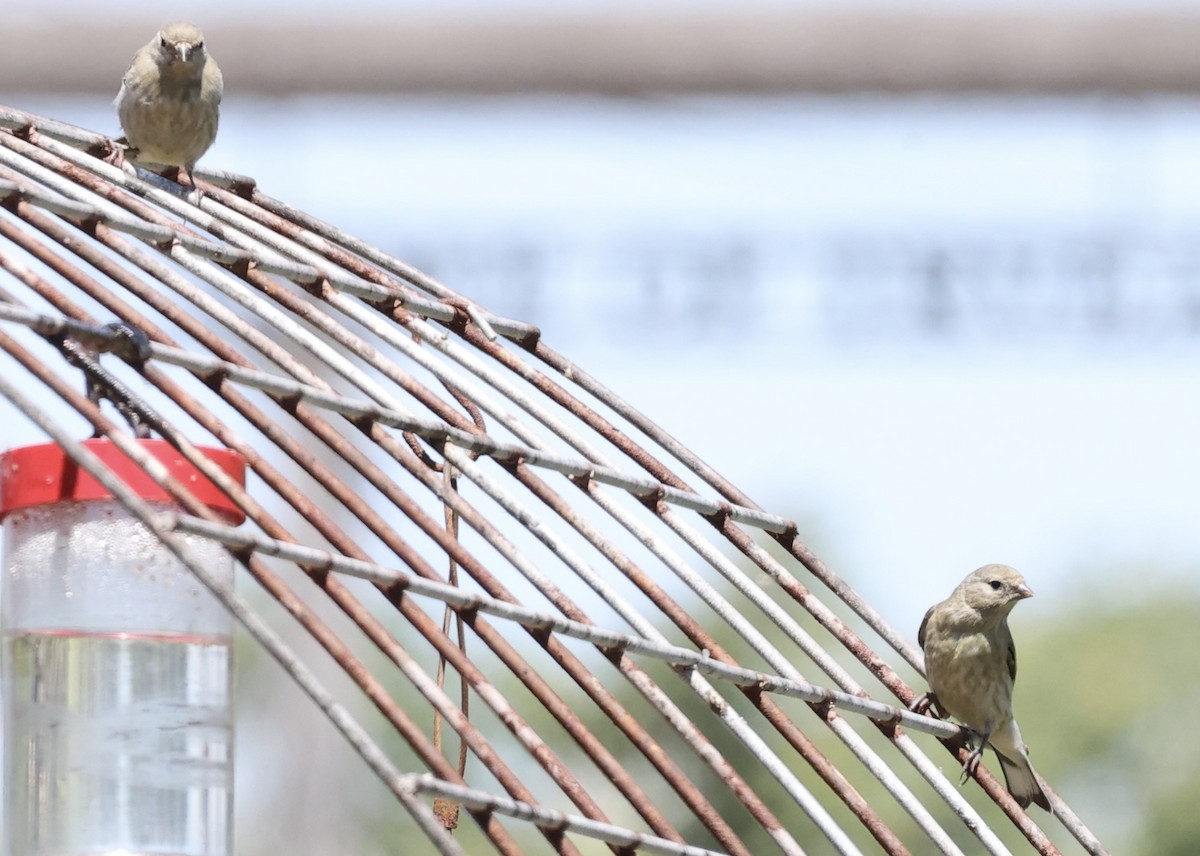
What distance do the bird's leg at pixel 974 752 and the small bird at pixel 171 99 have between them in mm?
3266

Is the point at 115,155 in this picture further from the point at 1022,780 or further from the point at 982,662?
the point at 1022,780

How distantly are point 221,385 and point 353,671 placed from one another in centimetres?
80

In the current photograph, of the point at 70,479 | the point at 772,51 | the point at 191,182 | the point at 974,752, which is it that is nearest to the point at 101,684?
the point at 70,479

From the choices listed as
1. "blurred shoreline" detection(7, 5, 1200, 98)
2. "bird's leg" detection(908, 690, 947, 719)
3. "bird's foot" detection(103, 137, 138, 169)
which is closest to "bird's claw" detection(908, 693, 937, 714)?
"bird's leg" detection(908, 690, 947, 719)

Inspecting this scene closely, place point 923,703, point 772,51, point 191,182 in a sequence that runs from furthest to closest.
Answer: point 772,51
point 923,703
point 191,182

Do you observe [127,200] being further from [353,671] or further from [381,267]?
[353,671]

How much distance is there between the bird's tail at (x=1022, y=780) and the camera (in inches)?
287

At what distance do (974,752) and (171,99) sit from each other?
3585 mm

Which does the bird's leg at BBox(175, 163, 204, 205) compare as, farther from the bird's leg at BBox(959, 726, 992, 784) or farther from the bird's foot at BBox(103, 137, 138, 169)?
the bird's leg at BBox(959, 726, 992, 784)

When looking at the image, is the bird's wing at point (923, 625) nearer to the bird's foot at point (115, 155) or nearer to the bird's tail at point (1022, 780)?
the bird's tail at point (1022, 780)

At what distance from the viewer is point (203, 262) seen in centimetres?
511

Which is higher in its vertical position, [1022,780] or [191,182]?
[191,182]

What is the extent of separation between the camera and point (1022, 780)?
761 cm

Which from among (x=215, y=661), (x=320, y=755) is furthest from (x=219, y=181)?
(x=320, y=755)
